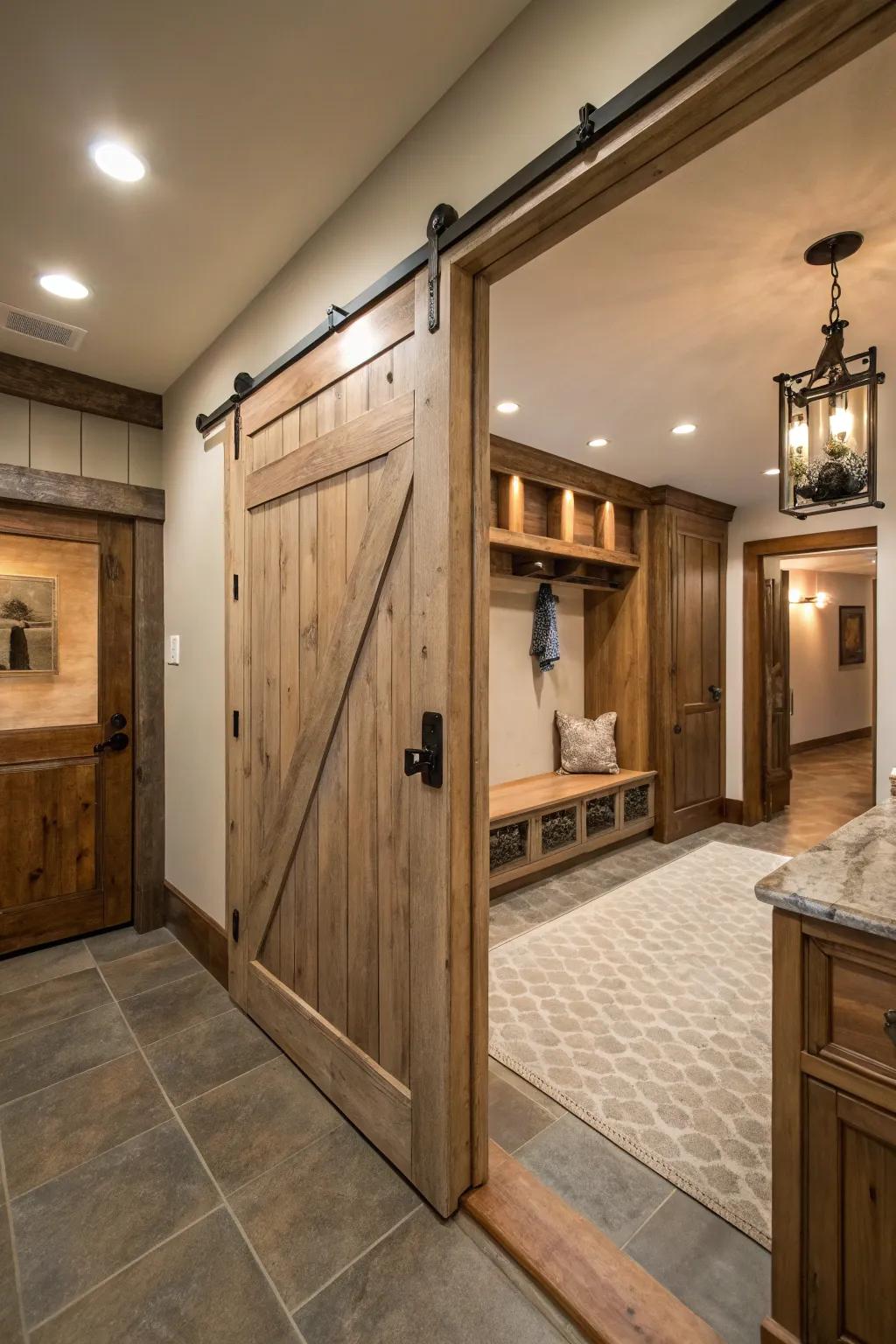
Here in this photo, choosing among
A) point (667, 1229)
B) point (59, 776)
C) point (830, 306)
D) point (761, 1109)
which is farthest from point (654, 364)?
point (59, 776)

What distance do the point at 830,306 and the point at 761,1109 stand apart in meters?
2.76

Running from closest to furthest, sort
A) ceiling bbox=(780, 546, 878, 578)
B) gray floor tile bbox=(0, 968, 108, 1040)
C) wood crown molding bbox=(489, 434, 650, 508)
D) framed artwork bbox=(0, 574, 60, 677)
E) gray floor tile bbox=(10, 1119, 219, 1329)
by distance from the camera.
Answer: gray floor tile bbox=(10, 1119, 219, 1329) < gray floor tile bbox=(0, 968, 108, 1040) < framed artwork bbox=(0, 574, 60, 677) < wood crown molding bbox=(489, 434, 650, 508) < ceiling bbox=(780, 546, 878, 578)

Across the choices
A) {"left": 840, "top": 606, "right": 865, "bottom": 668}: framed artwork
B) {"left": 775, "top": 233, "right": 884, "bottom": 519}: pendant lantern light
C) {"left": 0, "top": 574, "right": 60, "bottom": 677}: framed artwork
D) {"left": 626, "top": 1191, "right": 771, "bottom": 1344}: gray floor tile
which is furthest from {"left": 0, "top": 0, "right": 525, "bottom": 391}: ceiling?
{"left": 840, "top": 606, "right": 865, "bottom": 668}: framed artwork

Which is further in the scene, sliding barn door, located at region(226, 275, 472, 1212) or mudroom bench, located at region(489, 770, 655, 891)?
mudroom bench, located at region(489, 770, 655, 891)

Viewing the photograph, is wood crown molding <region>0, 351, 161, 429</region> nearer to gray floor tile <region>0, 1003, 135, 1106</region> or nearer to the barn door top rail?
the barn door top rail

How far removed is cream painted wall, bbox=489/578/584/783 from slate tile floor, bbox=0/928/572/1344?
7.80 ft

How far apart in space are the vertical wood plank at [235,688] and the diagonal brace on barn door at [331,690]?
0.15m

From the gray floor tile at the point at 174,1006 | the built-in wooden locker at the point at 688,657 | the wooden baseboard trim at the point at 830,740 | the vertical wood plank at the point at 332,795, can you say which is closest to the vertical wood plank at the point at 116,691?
the gray floor tile at the point at 174,1006

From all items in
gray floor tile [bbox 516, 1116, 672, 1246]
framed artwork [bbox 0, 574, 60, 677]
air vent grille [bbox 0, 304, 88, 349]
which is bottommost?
gray floor tile [bbox 516, 1116, 672, 1246]

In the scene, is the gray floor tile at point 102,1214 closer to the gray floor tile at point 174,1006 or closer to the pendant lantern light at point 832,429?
the gray floor tile at point 174,1006

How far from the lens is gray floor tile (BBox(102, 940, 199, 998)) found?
2.51 m

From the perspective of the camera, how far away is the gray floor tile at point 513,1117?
5.74ft

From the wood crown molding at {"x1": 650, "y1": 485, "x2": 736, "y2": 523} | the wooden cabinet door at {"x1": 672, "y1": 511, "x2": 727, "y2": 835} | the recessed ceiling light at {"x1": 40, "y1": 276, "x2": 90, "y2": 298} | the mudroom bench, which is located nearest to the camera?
the recessed ceiling light at {"x1": 40, "y1": 276, "x2": 90, "y2": 298}

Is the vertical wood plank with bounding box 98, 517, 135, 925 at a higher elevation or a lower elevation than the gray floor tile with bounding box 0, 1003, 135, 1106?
higher
